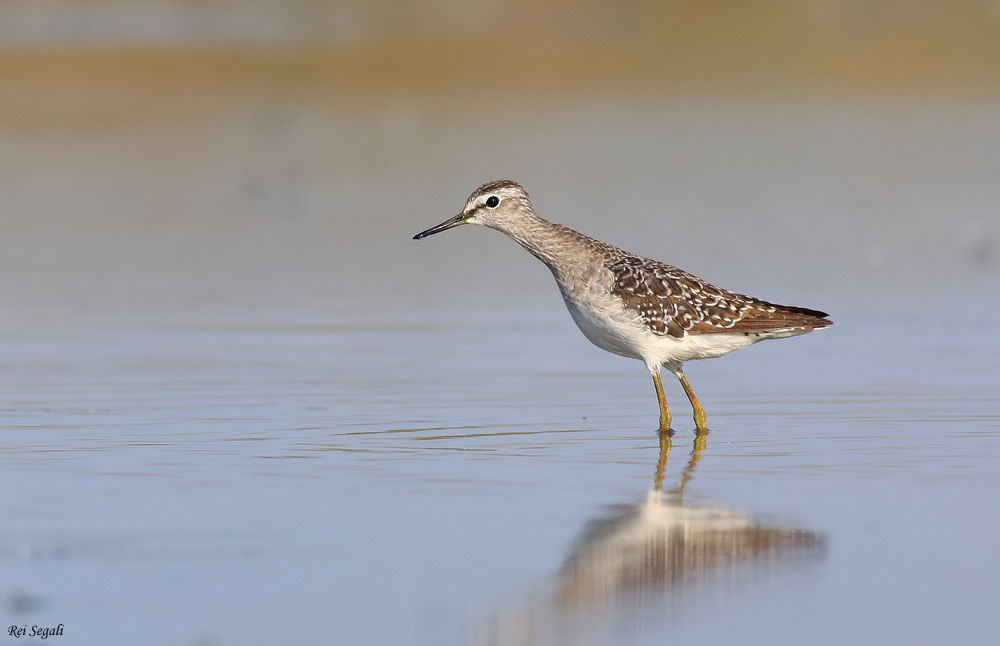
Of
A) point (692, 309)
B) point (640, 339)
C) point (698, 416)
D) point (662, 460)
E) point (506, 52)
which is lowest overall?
point (662, 460)

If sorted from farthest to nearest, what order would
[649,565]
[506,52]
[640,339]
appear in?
[506,52] < [640,339] < [649,565]

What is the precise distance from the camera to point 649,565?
6.82 metres

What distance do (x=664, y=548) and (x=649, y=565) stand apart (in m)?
0.28

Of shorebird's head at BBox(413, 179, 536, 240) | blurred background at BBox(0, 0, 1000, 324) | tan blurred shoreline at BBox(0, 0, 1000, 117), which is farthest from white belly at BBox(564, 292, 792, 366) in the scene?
tan blurred shoreline at BBox(0, 0, 1000, 117)

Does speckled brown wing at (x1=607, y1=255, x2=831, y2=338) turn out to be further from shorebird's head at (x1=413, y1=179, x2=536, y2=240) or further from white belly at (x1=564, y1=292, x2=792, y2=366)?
shorebird's head at (x1=413, y1=179, x2=536, y2=240)

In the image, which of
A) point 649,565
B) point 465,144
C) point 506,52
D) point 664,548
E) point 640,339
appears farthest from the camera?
point 506,52

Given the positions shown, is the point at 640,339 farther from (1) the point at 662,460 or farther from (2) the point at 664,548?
(2) the point at 664,548

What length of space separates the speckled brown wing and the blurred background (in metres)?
3.78

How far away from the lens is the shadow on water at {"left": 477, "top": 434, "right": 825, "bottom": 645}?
616 centimetres

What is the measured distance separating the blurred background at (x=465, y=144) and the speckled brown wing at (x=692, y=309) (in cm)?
378

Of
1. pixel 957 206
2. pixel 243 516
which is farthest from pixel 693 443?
pixel 957 206

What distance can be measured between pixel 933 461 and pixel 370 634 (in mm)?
3949

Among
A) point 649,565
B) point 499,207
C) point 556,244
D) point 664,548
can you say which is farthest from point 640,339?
point 649,565

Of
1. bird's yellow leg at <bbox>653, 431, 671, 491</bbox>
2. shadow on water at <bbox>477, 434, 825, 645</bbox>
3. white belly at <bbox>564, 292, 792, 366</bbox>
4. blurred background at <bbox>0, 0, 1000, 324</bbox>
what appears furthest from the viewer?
blurred background at <bbox>0, 0, 1000, 324</bbox>
